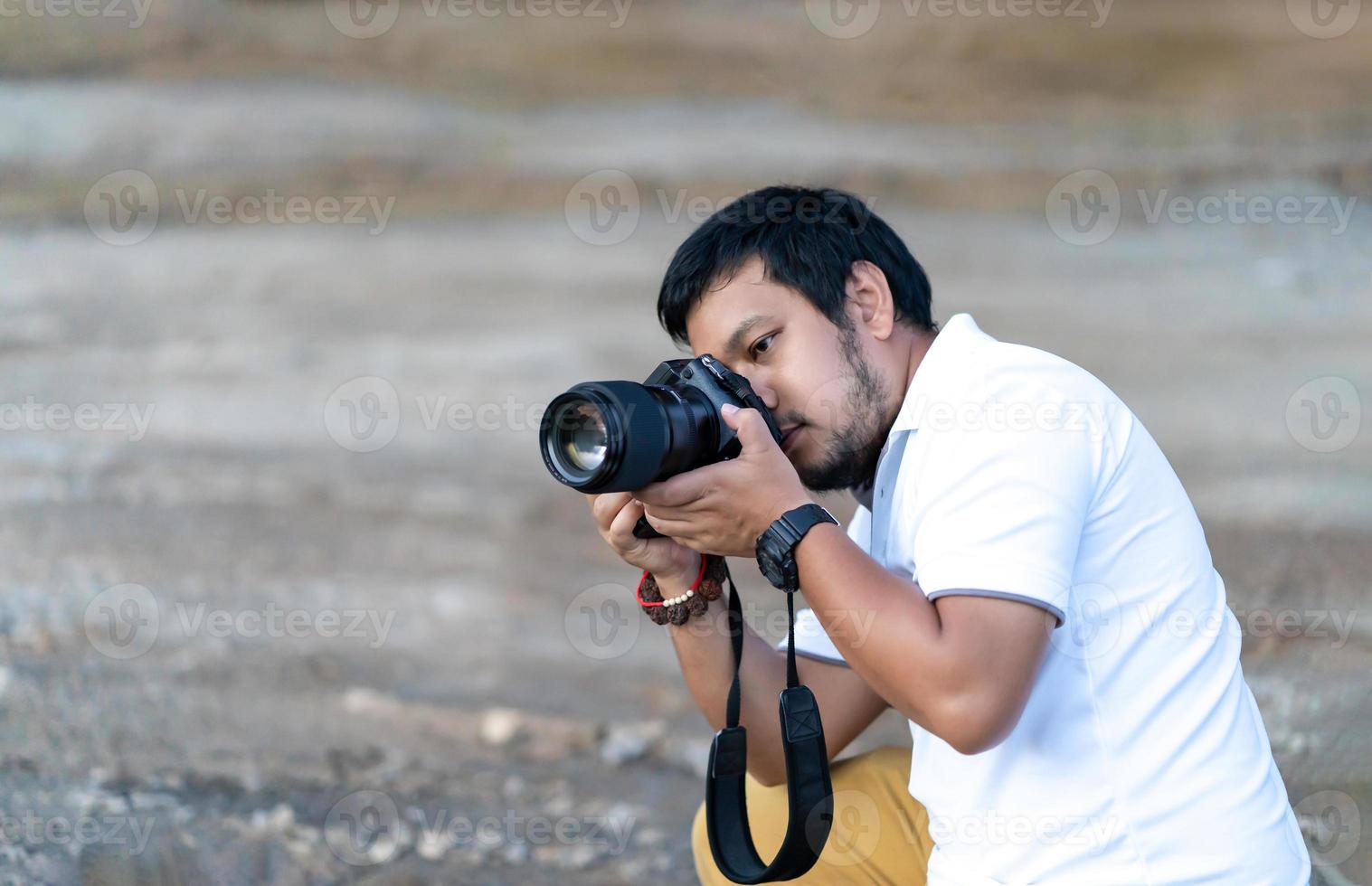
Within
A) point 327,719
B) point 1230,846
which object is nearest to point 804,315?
point 1230,846

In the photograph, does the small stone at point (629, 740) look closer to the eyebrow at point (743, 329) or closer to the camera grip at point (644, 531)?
the camera grip at point (644, 531)

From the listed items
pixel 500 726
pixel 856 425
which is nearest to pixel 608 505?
pixel 856 425

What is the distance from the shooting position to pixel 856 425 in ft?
3.76

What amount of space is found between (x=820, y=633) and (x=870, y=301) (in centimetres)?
42

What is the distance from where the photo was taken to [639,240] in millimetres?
3668

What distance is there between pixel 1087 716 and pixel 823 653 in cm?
43

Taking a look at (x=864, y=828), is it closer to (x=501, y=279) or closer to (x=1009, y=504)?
(x=1009, y=504)

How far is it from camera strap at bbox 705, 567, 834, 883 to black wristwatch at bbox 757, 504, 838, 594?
142 mm

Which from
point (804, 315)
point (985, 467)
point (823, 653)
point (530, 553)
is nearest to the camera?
point (985, 467)

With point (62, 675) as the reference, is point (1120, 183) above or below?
above

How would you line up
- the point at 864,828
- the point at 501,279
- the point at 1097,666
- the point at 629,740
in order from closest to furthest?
the point at 1097,666 → the point at 864,828 → the point at 629,740 → the point at 501,279

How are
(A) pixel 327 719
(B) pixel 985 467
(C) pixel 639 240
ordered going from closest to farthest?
(B) pixel 985 467 < (A) pixel 327 719 < (C) pixel 639 240

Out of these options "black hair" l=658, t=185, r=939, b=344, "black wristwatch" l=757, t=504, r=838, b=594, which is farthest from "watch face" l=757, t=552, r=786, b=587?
"black hair" l=658, t=185, r=939, b=344

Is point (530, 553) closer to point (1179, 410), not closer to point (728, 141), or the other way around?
point (728, 141)
